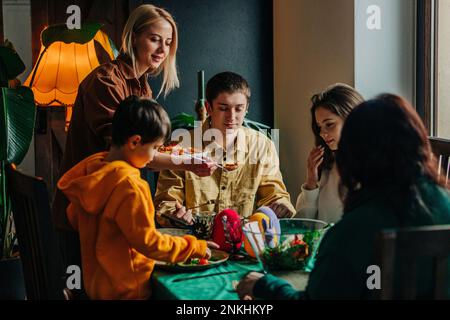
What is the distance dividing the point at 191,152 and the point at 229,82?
0.36 metres

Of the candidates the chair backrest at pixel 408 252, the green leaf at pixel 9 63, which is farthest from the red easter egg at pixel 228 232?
the green leaf at pixel 9 63

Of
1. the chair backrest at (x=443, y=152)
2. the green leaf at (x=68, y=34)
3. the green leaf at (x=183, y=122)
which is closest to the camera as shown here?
the chair backrest at (x=443, y=152)

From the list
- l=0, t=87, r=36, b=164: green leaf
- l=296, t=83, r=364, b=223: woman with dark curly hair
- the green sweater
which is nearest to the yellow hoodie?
the green sweater

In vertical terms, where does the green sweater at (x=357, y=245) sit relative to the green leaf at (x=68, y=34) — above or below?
below

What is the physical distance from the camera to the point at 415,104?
3.12m

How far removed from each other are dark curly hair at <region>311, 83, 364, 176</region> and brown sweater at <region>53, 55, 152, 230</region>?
67cm

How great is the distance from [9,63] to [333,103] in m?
1.39

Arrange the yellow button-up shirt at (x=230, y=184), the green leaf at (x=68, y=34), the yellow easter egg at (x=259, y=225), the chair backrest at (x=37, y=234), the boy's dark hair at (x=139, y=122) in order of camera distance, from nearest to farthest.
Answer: the chair backrest at (x=37, y=234) < the boy's dark hair at (x=139, y=122) < the yellow easter egg at (x=259, y=225) < the yellow button-up shirt at (x=230, y=184) < the green leaf at (x=68, y=34)

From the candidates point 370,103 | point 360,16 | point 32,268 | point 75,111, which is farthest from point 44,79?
point 370,103

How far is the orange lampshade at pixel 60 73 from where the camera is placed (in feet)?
11.2

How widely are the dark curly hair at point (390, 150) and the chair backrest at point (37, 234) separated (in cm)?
72

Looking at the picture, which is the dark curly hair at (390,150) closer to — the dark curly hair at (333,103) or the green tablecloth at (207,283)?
the green tablecloth at (207,283)
